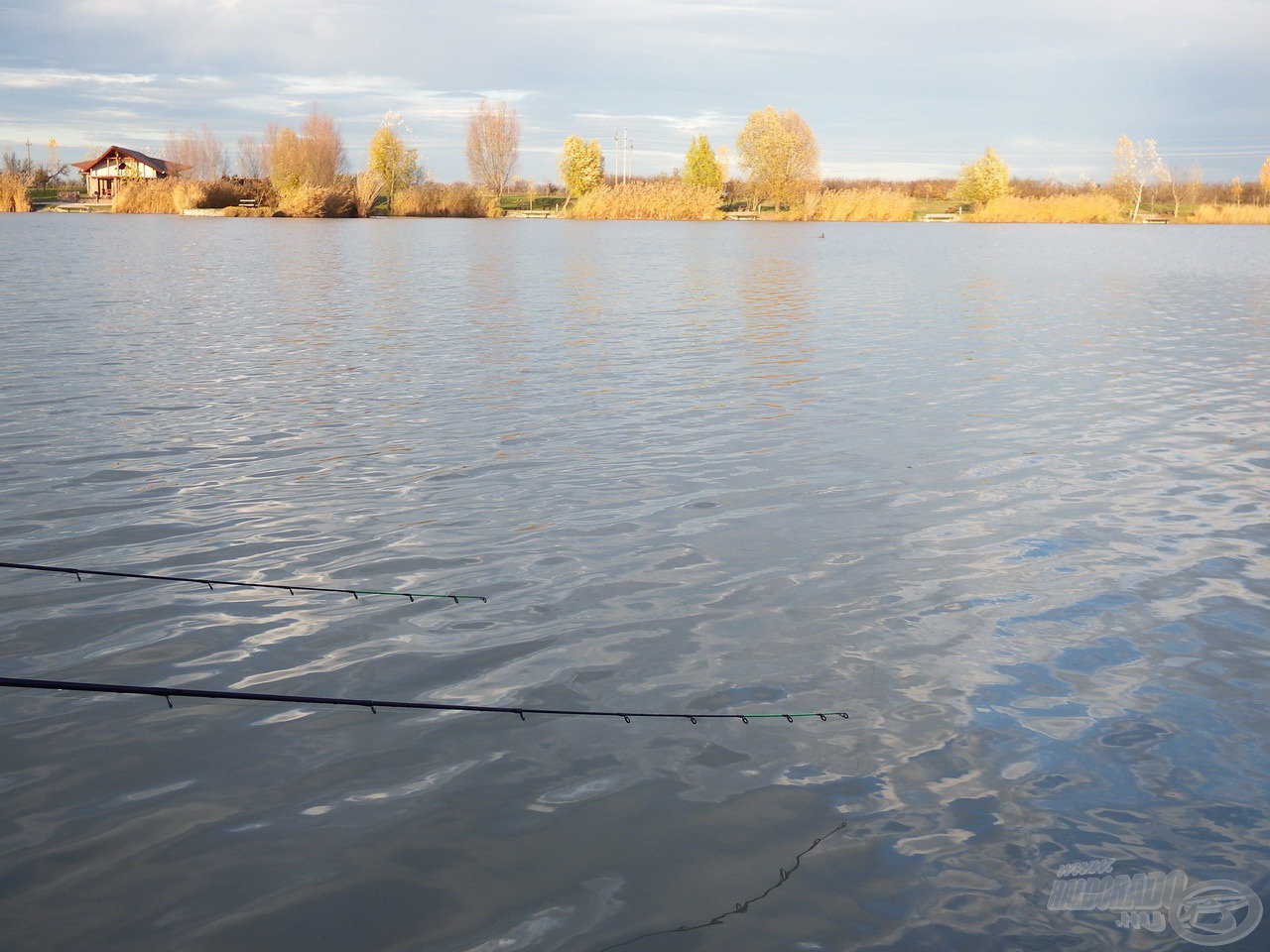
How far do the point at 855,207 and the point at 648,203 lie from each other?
13434mm

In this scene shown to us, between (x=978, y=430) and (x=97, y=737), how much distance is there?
647 cm

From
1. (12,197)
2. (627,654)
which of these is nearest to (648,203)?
(12,197)

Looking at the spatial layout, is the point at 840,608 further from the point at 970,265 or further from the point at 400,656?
the point at 970,265

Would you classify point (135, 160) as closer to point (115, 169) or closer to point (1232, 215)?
point (115, 169)

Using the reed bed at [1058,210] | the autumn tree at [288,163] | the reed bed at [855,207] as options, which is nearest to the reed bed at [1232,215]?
the reed bed at [1058,210]

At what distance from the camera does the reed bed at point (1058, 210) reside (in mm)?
69062

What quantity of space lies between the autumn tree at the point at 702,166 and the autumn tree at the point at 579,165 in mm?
6884

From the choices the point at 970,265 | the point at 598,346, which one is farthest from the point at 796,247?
the point at 598,346

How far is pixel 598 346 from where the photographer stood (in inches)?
489

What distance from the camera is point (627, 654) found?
412cm

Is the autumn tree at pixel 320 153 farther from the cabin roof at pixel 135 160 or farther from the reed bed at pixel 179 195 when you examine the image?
the cabin roof at pixel 135 160

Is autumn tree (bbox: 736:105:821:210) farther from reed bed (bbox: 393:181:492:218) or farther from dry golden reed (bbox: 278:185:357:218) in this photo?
dry golden reed (bbox: 278:185:357:218)

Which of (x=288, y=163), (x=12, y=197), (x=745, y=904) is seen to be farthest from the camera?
(x=12, y=197)

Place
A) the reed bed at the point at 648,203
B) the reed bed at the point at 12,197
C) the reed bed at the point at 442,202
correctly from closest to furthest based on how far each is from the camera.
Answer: the reed bed at the point at 12,197, the reed bed at the point at 442,202, the reed bed at the point at 648,203
